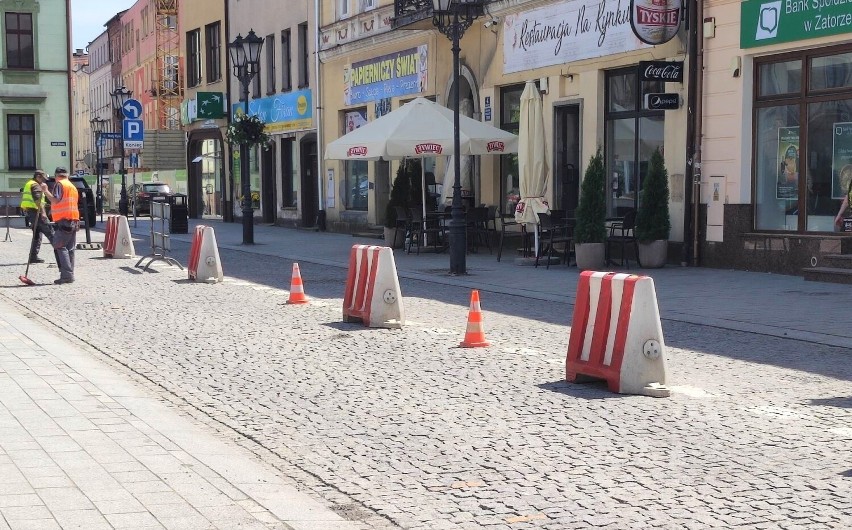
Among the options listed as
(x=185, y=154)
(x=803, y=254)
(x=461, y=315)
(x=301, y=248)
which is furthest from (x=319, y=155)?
(x=461, y=315)

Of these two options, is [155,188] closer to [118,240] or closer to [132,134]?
[132,134]

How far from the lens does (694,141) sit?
20047mm

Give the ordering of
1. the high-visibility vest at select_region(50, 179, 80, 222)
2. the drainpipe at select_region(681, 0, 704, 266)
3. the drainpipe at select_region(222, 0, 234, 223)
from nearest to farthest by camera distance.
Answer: the high-visibility vest at select_region(50, 179, 80, 222) < the drainpipe at select_region(681, 0, 704, 266) < the drainpipe at select_region(222, 0, 234, 223)

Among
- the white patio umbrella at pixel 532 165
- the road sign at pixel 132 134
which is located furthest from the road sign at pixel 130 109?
the white patio umbrella at pixel 532 165

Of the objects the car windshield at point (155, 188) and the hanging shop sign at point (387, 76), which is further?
the car windshield at point (155, 188)

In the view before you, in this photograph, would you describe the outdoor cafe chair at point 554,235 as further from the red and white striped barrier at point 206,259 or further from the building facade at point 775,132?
the red and white striped barrier at point 206,259

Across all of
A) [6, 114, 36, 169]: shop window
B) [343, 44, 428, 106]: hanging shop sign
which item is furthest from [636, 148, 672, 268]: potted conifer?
[6, 114, 36, 169]: shop window

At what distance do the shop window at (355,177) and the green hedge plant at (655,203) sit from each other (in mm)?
14996

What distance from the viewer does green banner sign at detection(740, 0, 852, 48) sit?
56.2ft

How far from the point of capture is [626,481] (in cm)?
611

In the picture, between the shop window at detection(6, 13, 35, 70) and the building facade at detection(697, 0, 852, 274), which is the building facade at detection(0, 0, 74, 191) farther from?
the building facade at detection(697, 0, 852, 274)

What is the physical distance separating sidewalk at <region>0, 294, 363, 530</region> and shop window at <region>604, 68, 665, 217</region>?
46.3 feet

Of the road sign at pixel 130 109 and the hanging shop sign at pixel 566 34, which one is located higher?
the hanging shop sign at pixel 566 34

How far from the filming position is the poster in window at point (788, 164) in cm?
A: 1848
